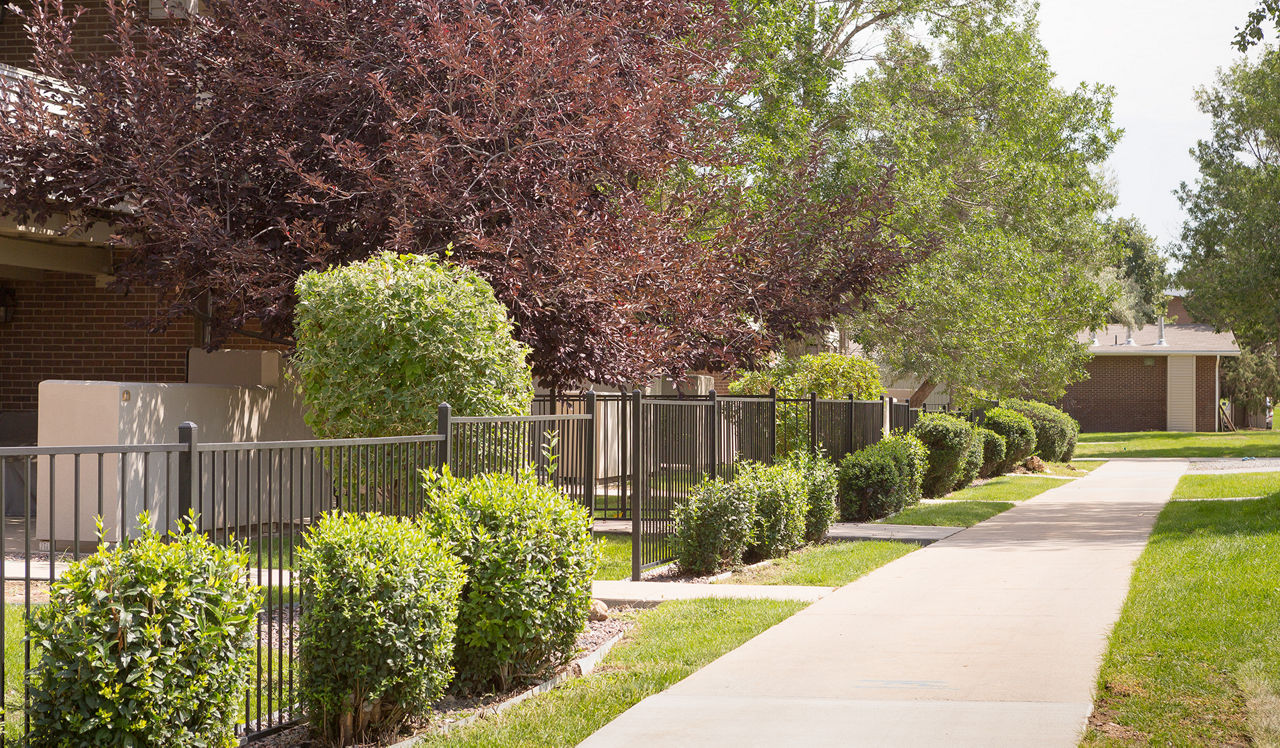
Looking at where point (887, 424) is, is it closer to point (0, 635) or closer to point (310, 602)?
point (310, 602)

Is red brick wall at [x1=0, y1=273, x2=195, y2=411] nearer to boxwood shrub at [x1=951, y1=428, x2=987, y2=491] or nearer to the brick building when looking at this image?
boxwood shrub at [x1=951, y1=428, x2=987, y2=491]

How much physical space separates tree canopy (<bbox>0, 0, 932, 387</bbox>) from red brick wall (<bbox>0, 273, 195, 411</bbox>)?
3.58 metres

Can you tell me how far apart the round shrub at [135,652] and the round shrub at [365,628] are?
2.79 ft

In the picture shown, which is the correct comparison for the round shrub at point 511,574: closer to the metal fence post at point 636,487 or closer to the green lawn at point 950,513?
the metal fence post at point 636,487

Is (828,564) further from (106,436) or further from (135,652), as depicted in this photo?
(135,652)

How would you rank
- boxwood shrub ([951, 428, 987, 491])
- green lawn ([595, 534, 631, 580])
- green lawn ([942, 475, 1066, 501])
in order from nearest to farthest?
1. green lawn ([595, 534, 631, 580])
2. green lawn ([942, 475, 1066, 501])
3. boxwood shrub ([951, 428, 987, 491])

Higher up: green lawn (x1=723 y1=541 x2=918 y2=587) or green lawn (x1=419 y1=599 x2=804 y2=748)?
green lawn (x1=419 y1=599 x2=804 y2=748)

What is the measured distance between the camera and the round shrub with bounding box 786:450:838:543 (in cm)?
1439

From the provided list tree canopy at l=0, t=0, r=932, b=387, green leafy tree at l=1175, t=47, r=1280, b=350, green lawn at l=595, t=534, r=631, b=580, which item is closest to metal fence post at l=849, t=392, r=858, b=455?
green lawn at l=595, t=534, r=631, b=580

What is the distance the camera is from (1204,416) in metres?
55.0

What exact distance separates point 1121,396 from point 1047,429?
25699 millimetres

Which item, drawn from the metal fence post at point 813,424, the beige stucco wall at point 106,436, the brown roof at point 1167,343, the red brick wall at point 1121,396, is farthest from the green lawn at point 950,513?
the red brick wall at point 1121,396

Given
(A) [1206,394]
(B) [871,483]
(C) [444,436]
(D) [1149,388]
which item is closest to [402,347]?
(C) [444,436]

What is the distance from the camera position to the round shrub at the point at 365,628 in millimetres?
5758
